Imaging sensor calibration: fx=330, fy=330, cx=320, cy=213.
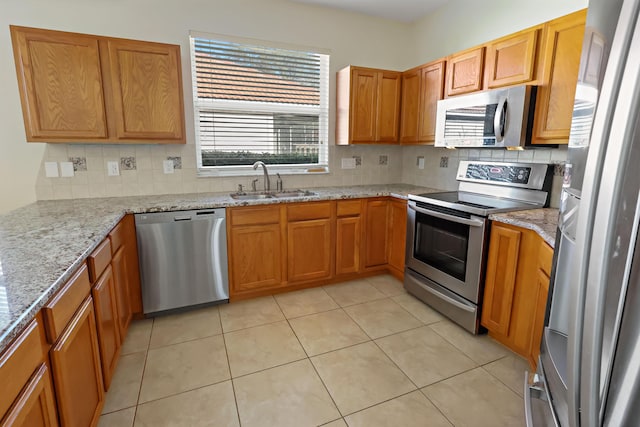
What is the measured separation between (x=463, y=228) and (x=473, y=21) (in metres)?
2.01

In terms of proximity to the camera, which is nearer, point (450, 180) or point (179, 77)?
point (179, 77)

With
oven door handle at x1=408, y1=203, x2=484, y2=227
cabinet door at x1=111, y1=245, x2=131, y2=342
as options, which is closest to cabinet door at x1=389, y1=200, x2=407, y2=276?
oven door handle at x1=408, y1=203, x2=484, y2=227

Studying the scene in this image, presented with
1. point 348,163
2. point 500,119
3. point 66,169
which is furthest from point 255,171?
point 500,119

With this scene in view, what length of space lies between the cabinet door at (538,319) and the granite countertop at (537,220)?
0.24m

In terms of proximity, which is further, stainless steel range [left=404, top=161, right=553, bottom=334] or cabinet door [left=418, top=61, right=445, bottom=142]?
cabinet door [left=418, top=61, right=445, bottom=142]

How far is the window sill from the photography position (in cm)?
321

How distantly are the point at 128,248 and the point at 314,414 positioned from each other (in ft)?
5.73

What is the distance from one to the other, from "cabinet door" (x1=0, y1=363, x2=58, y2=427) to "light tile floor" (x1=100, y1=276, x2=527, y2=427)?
72 cm

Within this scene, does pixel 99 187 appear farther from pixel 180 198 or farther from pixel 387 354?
pixel 387 354

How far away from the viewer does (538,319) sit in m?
1.91

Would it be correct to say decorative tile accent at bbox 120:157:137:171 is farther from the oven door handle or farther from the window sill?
the oven door handle

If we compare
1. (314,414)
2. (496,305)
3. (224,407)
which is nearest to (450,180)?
(496,305)

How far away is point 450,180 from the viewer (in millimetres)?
3361

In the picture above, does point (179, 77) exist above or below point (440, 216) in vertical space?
above
